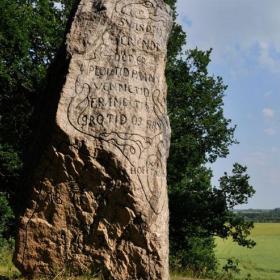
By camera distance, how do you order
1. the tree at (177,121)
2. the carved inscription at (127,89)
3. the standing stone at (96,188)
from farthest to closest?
the tree at (177,121) → the carved inscription at (127,89) → the standing stone at (96,188)

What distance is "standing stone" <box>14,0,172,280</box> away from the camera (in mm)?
7309

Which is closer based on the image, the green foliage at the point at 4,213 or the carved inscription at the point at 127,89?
the carved inscription at the point at 127,89

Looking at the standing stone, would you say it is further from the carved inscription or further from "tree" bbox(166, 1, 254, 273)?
"tree" bbox(166, 1, 254, 273)

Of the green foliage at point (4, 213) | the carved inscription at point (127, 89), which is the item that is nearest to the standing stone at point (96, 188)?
the carved inscription at point (127, 89)

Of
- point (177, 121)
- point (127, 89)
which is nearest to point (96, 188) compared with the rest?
point (127, 89)

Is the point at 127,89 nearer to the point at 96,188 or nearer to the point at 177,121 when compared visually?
the point at 96,188

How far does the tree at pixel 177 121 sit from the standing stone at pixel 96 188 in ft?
29.8

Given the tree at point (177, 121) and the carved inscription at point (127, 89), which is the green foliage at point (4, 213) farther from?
the carved inscription at point (127, 89)

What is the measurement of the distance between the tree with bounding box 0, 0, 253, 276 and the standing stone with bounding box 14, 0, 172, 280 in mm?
9088

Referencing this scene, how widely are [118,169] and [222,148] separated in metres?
13.5

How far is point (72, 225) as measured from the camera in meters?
7.39

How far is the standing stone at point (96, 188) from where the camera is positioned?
24.0 ft

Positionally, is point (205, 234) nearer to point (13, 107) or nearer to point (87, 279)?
point (13, 107)

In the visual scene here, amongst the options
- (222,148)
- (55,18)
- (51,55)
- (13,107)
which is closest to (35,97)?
(13,107)
